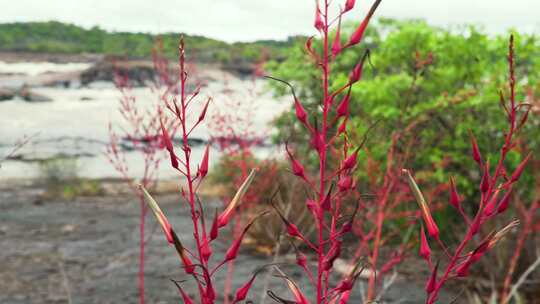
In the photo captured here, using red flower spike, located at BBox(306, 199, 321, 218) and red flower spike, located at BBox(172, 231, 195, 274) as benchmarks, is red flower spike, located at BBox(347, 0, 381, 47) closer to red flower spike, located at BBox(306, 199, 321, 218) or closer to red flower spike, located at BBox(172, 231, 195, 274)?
red flower spike, located at BBox(306, 199, 321, 218)

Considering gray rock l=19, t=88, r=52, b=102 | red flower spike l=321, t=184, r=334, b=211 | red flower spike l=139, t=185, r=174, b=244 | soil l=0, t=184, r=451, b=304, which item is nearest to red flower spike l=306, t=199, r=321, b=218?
red flower spike l=321, t=184, r=334, b=211

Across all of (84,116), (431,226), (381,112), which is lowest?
(84,116)

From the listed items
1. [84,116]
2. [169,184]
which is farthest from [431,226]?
[84,116]

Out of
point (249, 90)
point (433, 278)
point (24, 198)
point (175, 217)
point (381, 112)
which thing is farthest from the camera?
point (24, 198)

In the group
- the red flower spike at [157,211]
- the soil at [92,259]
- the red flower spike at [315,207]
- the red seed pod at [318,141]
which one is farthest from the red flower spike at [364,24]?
the soil at [92,259]

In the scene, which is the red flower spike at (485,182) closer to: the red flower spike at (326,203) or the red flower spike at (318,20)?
the red flower spike at (326,203)

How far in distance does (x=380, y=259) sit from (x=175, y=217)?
13.7 ft

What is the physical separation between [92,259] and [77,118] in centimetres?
2155

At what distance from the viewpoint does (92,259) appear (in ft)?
26.1

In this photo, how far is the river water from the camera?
21.6ft

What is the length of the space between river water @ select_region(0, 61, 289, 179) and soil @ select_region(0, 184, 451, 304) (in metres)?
1.20

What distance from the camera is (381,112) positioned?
7.60m

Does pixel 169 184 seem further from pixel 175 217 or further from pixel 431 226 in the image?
pixel 431 226

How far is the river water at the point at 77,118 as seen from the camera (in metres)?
6.60
